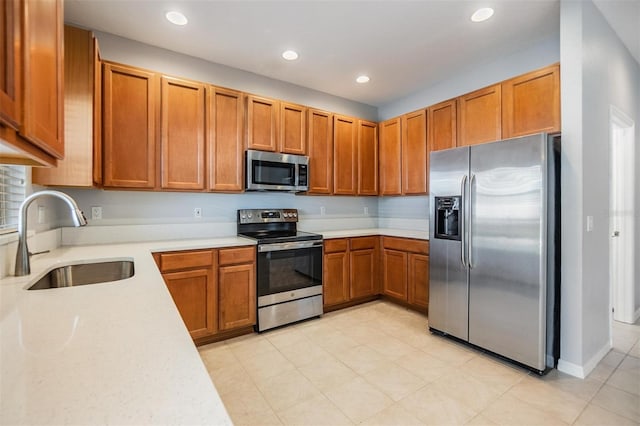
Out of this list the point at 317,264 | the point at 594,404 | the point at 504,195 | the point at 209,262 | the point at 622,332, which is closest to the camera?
the point at 594,404

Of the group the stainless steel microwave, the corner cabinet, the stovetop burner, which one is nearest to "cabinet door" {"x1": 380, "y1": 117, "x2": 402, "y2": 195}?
the corner cabinet

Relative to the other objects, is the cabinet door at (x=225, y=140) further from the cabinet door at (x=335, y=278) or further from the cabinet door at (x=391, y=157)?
the cabinet door at (x=391, y=157)

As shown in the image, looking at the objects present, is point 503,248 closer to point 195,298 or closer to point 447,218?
point 447,218

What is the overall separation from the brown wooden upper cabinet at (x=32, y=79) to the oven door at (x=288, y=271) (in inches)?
80.3

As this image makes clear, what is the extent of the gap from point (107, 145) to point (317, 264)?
2.24 metres

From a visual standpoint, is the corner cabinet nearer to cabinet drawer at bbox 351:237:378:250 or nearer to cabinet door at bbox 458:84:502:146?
cabinet drawer at bbox 351:237:378:250

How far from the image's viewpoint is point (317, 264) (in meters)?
3.34

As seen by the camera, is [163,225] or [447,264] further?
[163,225]

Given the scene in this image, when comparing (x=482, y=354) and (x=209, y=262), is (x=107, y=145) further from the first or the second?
(x=482, y=354)

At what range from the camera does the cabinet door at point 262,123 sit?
3.18 m

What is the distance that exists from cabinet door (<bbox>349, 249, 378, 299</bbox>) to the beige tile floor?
782 millimetres

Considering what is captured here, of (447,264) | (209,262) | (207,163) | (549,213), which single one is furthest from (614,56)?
(209,262)

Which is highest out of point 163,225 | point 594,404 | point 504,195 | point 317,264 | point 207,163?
point 207,163

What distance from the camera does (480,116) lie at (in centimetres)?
308
